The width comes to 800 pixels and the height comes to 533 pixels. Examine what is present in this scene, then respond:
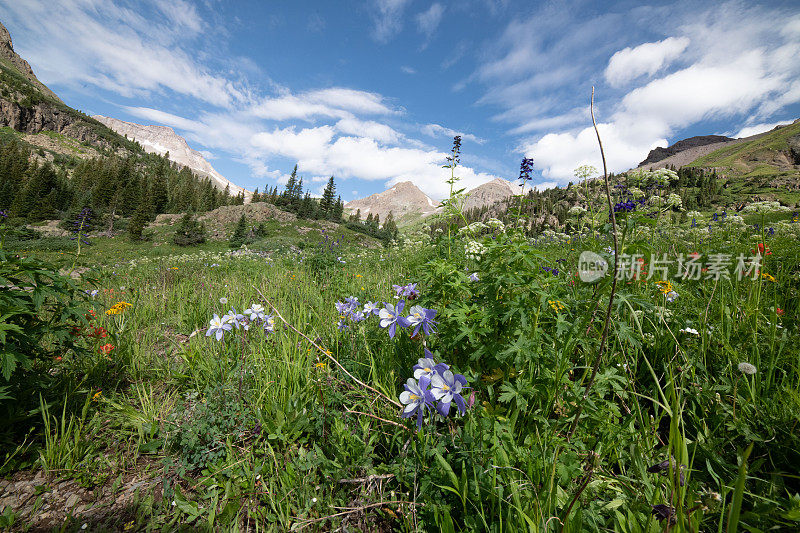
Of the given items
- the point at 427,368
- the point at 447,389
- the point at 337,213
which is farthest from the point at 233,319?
the point at 337,213

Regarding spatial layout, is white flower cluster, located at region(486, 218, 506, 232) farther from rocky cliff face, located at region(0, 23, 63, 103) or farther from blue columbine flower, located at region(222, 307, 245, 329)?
rocky cliff face, located at region(0, 23, 63, 103)

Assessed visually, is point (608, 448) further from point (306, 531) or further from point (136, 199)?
point (136, 199)

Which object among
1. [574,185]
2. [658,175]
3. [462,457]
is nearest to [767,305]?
[658,175]

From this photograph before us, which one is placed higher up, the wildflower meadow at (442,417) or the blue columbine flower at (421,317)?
the blue columbine flower at (421,317)

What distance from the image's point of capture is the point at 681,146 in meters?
174

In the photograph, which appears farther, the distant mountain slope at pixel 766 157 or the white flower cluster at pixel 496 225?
the distant mountain slope at pixel 766 157

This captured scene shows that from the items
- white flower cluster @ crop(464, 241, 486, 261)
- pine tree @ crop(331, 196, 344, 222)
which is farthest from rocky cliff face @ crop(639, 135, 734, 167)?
white flower cluster @ crop(464, 241, 486, 261)

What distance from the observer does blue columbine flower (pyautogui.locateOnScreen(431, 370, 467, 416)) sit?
122 centimetres

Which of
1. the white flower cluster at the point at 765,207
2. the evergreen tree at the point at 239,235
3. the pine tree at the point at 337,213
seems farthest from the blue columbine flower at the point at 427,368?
the pine tree at the point at 337,213

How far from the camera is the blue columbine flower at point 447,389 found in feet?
4.00

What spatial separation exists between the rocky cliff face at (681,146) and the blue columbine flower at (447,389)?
8765 inches

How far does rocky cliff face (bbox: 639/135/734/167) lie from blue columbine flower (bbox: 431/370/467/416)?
223 metres

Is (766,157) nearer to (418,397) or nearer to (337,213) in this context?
(337,213)

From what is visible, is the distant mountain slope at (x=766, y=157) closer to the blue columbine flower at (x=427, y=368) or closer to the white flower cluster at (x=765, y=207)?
the white flower cluster at (x=765, y=207)
